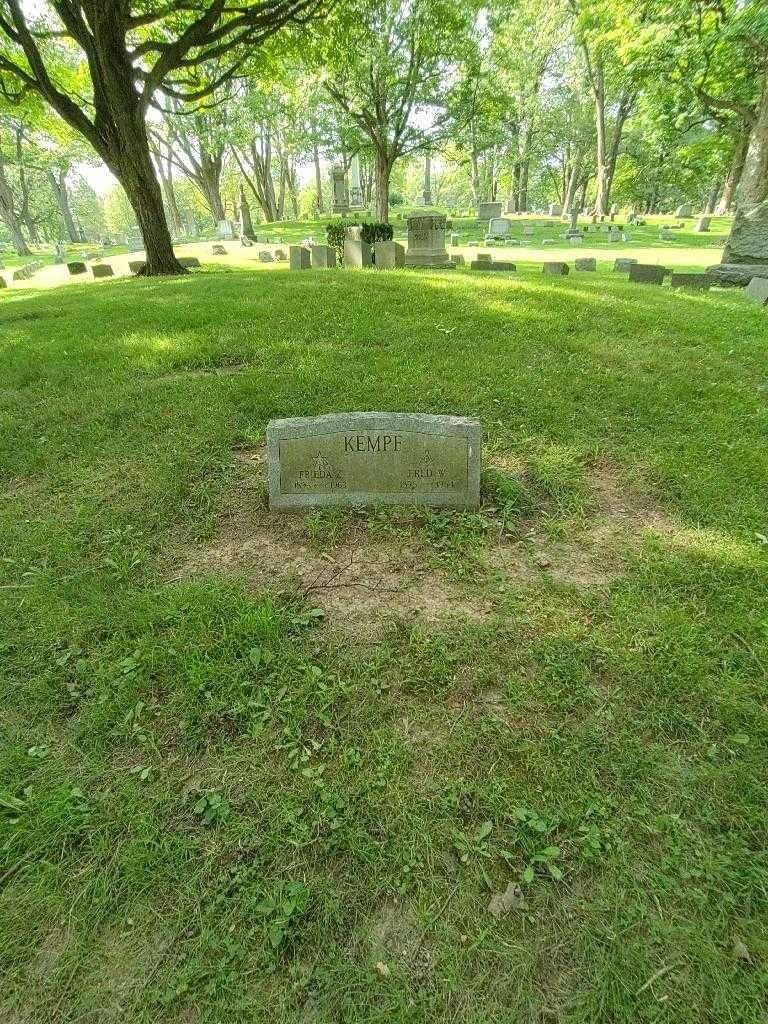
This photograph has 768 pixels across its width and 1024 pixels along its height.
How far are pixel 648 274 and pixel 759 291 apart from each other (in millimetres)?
2677

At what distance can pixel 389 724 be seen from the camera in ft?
7.34

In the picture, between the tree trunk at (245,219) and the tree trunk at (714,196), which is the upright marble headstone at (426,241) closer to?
the tree trunk at (245,219)

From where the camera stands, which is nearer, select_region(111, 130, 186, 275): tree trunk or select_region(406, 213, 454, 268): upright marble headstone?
select_region(111, 130, 186, 275): tree trunk

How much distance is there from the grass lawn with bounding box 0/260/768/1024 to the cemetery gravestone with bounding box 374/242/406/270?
34.1ft

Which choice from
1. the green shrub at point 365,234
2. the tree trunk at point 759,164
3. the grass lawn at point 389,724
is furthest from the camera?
the green shrub at point 365,234

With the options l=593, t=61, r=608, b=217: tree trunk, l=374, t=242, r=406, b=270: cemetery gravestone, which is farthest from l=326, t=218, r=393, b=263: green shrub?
l=593, t=61, r=608, b=217: tree trunk

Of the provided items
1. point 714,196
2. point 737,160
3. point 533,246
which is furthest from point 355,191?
point 714,196

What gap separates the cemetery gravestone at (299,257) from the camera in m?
13.8

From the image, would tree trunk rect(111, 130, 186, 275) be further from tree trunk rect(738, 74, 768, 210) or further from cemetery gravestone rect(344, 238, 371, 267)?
tree trunk rect(738, 74, 768, 210)

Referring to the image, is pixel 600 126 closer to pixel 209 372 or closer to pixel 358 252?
pixel 358 252

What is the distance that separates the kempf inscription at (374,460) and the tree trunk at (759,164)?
42.1 feet

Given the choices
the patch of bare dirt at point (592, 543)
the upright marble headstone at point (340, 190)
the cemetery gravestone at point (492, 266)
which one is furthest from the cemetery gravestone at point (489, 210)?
the patch of bare dirt at point (592, 543)

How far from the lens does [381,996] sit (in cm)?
150

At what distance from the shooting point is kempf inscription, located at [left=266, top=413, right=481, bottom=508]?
132 inches
